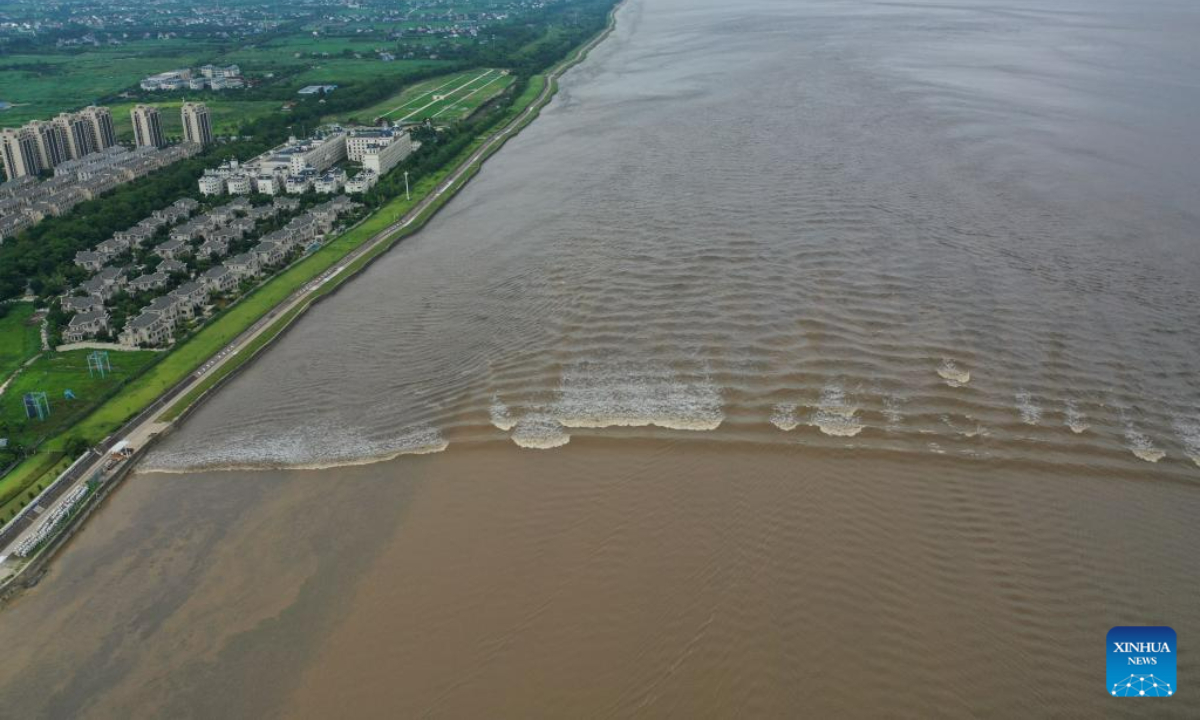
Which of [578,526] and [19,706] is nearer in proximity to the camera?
[19,706]

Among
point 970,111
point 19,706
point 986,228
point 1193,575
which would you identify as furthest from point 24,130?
point 1193,575

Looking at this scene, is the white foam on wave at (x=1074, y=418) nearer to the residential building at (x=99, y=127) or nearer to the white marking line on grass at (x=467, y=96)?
the white marking line on grass at (x=467, y=96)

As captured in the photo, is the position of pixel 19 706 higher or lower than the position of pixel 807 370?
lower

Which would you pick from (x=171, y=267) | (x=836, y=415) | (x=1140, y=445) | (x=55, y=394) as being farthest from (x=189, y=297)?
(x=1140, y=445)

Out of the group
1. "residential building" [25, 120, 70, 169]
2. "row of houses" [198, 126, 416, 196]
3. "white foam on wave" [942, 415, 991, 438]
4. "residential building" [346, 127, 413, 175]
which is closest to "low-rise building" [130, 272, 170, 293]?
"row of houses" [198, 126, 416, 196]

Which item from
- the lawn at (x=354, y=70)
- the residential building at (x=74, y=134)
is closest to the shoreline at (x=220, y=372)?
the residential building at (x=74, y=134)

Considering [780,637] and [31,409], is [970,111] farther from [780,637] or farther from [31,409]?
[31,409]

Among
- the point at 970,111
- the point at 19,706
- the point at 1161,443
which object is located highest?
the point at 970,111

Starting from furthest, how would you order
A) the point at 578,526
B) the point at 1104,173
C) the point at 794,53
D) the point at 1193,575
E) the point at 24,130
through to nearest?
the point at 794,53, the point at 24,130, the point at 1104,173, the point at 578,526, the point at 1193,575
